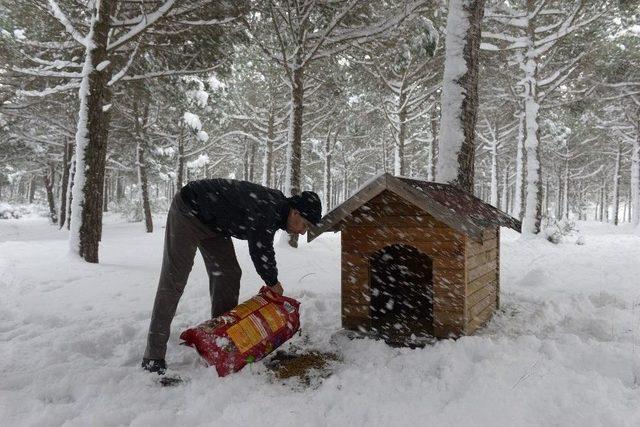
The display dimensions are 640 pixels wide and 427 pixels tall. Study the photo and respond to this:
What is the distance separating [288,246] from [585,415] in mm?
7883

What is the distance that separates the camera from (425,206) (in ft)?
11.5

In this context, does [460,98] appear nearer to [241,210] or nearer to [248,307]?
[241,210]

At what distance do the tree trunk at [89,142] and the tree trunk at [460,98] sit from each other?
5742 millimetres

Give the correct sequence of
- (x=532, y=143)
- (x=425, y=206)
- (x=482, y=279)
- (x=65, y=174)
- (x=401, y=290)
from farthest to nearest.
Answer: (x=65, y=174) → (x=532, y=143) → (x=401, y=290) → (x=482, y=279) → (x=425, y=206)

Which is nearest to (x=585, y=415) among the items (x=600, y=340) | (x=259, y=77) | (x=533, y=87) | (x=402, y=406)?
(x=402, y=406)

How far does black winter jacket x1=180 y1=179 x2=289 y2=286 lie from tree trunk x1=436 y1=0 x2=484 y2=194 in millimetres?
3492

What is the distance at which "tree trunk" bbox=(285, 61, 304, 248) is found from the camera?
9.58 meters

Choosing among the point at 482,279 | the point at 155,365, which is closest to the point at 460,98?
the point at 482,279

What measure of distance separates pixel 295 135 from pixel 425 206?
269 inches

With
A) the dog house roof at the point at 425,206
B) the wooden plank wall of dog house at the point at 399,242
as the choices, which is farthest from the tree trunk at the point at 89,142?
the wooden plank wall of dog house at the point at 399,242

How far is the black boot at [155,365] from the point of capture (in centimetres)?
299

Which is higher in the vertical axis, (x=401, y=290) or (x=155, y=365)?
(x=401, y=290)

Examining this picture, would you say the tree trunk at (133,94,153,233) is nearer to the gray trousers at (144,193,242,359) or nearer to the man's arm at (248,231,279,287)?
the gray trousers at (144,193,242,359)

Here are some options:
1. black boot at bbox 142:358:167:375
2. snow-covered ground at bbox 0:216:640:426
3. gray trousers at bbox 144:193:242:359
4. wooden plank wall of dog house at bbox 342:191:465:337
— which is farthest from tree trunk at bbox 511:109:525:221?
black boot at bbox 142:358:167:375
